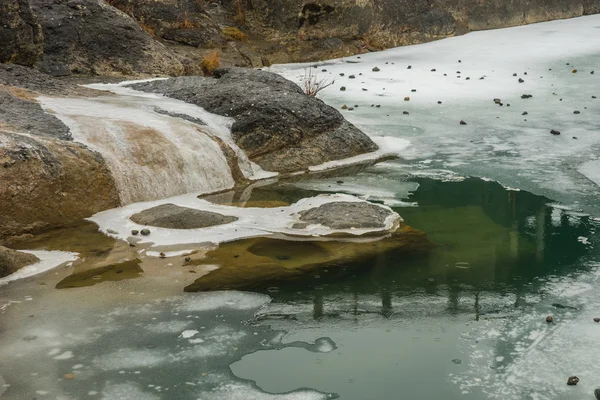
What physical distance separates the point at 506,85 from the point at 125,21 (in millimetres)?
7165

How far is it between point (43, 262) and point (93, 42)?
7.25 m

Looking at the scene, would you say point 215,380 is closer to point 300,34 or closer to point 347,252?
point 347,252

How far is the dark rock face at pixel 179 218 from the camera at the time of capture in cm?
782

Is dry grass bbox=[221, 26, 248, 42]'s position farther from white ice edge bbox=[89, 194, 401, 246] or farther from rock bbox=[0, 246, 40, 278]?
rock bbox=[0, 246, 40, 278]

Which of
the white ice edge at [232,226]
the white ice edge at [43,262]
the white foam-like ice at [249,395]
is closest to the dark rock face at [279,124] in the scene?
the white ice edge at [232,226]

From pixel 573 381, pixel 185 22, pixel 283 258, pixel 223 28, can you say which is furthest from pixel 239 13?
pixel 573 381

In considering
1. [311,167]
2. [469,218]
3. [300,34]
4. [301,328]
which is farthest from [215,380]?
[300,34]

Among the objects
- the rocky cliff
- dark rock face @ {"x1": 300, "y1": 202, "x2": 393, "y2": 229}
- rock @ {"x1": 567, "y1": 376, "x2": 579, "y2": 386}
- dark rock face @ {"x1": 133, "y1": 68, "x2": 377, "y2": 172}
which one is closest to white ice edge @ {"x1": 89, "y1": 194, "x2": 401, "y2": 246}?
dark rock face @ {"x1": 300, "y1": 202, "x2": 393, "y2": 229}

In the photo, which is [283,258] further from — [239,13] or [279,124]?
[239,13]

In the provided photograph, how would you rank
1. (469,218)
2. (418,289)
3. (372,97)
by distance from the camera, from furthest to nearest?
(372,97), (469,218), (418,289)

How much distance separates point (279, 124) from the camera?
34.9ft

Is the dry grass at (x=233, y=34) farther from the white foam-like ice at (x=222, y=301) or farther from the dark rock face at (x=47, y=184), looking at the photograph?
the white foam-like ice at (x=222, y=301)

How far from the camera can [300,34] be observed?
17609 millimetres

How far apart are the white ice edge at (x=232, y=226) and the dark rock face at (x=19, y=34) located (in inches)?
171
